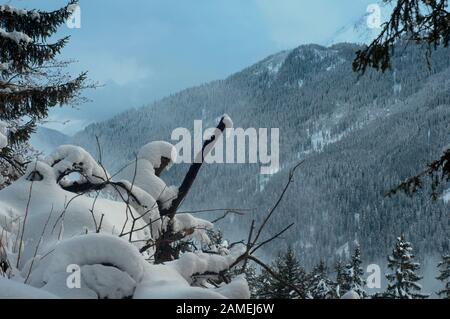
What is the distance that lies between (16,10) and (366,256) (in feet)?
537

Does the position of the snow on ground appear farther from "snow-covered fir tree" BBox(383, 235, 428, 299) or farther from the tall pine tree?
"snow-covered fir tree" BBox(383, 235, 428, 299)

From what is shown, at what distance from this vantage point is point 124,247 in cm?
118

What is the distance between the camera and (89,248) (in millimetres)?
1164

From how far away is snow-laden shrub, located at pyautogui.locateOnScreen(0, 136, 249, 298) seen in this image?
1.11 metres

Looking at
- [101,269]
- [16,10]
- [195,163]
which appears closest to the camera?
[101,269]

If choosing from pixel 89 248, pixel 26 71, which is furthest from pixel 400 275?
pixel 89 248

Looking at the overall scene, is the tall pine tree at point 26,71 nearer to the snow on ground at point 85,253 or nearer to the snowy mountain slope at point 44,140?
the snowy mountain slope at point 44,140

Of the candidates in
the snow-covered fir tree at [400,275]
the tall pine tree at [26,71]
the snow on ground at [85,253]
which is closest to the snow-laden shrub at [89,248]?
the snow on ground at [85,253]

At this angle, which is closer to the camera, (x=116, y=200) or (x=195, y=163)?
(x=195, y=163)

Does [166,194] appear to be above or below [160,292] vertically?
above
